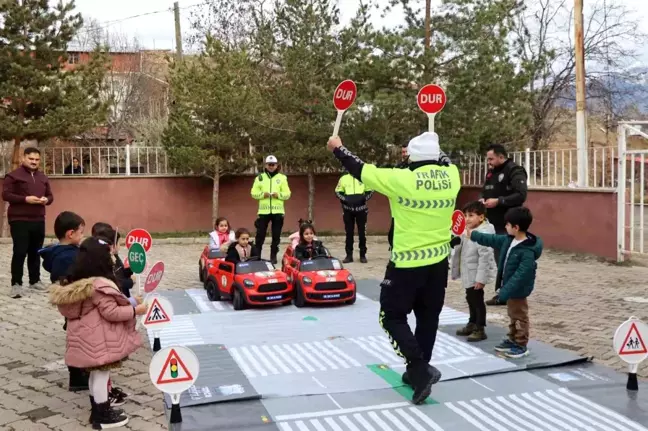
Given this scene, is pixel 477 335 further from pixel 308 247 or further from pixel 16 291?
pixel 16 291

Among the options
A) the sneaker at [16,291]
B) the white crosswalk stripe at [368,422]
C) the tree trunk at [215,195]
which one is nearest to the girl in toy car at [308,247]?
the sneaker at [16,291]

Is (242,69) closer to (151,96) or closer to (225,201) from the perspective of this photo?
(225,201)

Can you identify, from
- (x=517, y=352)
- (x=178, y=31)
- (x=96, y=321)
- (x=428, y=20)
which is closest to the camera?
(x=96, y=321)

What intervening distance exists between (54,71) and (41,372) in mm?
11926

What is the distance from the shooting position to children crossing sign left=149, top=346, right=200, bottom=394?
Answer: 4.14 meters

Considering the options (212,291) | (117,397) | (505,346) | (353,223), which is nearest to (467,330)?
(505,346)

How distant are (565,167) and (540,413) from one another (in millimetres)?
9587

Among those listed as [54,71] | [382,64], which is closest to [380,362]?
[382,64]

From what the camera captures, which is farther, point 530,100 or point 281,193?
point 530,100

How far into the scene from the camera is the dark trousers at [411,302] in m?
4.70

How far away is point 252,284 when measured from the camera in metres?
7.85

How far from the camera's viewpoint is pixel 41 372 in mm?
5594

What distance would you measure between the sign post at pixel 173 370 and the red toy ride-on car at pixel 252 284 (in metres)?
3.56

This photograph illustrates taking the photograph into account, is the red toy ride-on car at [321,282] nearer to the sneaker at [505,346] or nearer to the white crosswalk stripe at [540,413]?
the sneaker at [505,346]
